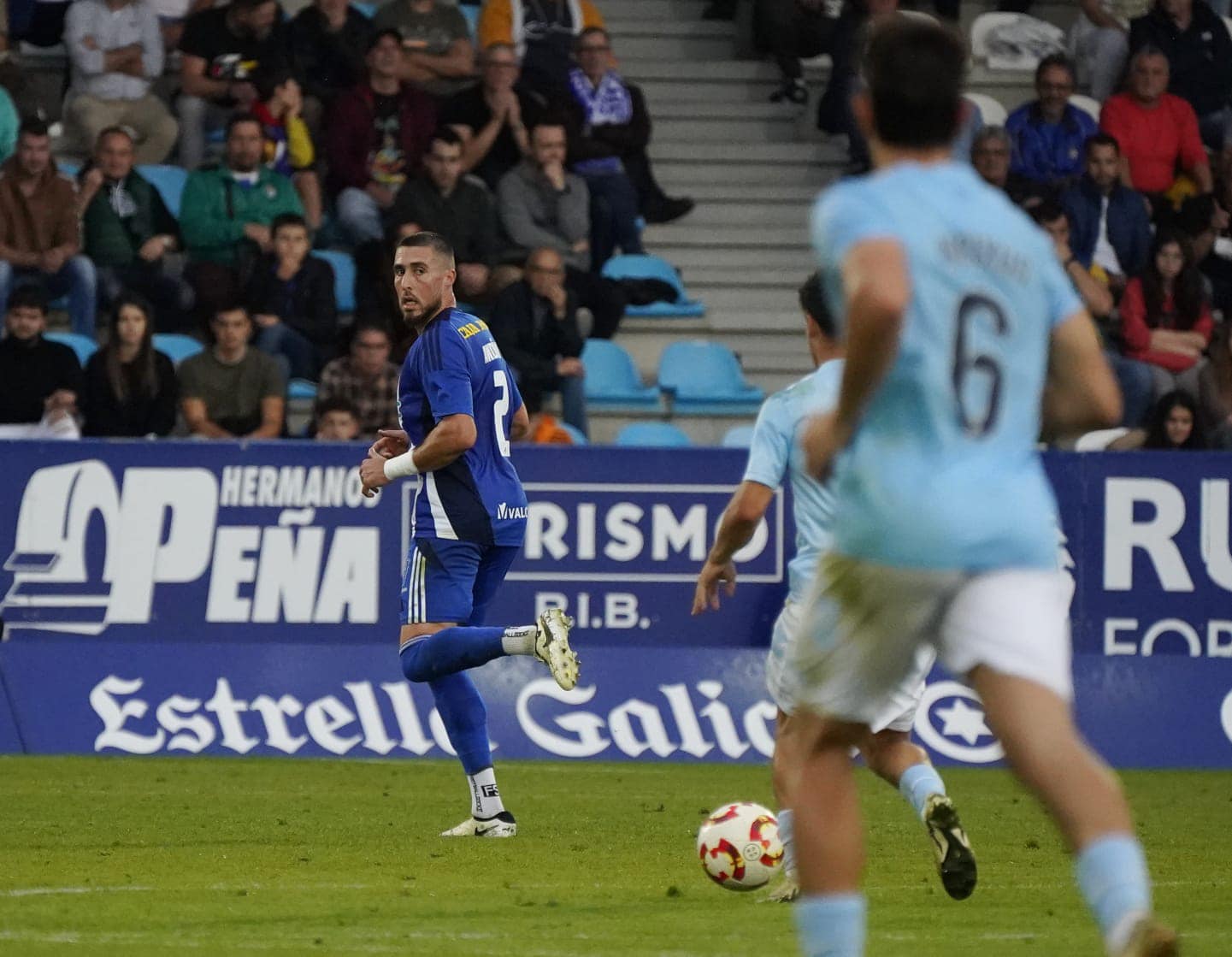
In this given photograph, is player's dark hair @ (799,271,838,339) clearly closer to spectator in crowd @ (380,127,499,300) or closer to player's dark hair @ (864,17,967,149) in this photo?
player's dark hair @ (864,17,967,149)

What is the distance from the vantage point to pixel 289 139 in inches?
716

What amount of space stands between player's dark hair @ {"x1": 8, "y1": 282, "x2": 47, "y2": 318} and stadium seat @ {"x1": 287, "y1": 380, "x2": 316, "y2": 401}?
185 cm

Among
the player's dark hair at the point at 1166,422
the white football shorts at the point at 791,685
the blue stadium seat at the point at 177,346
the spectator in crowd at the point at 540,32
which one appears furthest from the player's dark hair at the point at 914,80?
the spectator in crowd at the point at 540,32

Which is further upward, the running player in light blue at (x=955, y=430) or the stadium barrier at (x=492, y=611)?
the running player in light blue at (x=955, y=430)

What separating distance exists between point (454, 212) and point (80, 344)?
2969 millimetres

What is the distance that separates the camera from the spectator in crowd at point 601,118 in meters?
18.8

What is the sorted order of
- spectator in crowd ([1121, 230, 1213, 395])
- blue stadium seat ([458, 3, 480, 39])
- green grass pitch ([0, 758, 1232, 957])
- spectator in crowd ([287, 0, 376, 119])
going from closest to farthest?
green grass pitch ([0, 758, 1232, 957]), spectator in crowd ([1121, 230, 1213, 395]), spectator in crowd ([287, 0, 376, 119]), blue stadium seat ([458, 3, 480, 39])

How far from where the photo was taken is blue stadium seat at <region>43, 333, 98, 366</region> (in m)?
16.1

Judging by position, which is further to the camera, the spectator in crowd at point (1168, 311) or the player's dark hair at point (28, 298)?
the spectator in crowd at point (1168, 311)

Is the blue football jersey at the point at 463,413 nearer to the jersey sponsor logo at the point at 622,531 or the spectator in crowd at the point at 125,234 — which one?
the jersey sponsor logo at the point at 622,531

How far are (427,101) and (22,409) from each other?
4.47 meters

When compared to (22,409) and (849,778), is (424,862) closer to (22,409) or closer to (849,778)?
(849,778)

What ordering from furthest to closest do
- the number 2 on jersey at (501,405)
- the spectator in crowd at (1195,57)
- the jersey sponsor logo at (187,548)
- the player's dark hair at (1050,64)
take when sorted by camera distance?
the spectator in crowd at (1195,57)
the player's dark hair at (1050,64)
the jersey sponsor logo at (187,548)
the number 2 on jersey at (501,405)

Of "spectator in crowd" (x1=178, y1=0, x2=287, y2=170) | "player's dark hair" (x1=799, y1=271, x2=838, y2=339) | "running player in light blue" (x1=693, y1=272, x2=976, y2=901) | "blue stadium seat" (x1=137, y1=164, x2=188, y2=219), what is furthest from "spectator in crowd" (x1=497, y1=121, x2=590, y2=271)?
"player's dark hair" (x1=799, y1=271, x2=838, y2=339)
